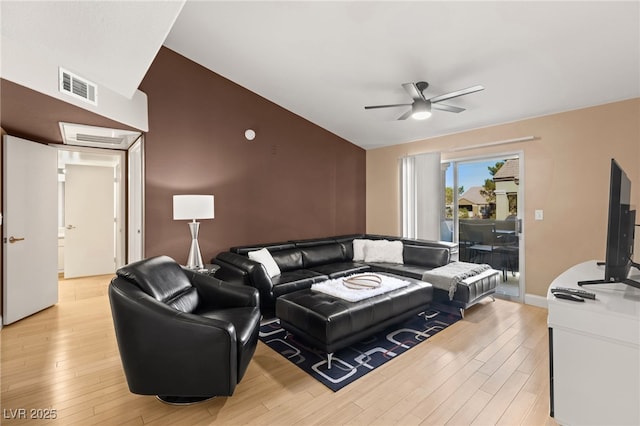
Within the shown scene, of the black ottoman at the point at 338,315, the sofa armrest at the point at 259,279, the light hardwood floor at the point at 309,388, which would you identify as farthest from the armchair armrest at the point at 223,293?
the sofa armrest at the point at 259,279

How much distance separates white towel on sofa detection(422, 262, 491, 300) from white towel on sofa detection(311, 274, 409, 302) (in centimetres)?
49

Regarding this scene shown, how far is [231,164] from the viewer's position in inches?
169

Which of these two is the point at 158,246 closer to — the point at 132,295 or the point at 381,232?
the point at 132,295

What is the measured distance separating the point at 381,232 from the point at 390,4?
3.97 m

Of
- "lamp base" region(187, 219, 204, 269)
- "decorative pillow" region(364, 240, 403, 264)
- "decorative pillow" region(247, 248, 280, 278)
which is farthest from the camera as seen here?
"decorative pillow" region(364, 240, 403, 264)

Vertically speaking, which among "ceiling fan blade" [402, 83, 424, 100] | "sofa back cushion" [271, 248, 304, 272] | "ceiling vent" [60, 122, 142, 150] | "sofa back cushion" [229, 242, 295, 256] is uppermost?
"ceiling fan blade" [402, 83, 424, 100]

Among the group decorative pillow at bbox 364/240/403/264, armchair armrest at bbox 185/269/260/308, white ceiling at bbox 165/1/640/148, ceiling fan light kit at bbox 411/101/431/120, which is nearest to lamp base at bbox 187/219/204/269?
armchair armrest at bbox 185/269/260/308

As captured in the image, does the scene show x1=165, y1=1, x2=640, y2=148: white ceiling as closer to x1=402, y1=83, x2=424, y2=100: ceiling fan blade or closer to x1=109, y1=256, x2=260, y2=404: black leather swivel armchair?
x1=402, y1=83, x2=424, y2=100: ceiling fan blade

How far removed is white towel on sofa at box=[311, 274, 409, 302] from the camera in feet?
9.02

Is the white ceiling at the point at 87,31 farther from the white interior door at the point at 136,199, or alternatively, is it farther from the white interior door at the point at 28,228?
the white interior door at the point at 28,228

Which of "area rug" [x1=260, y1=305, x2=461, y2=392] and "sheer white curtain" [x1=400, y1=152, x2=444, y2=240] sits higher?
"sheer white curtain" [x1=400, y1=152, x2=444, y2=240]

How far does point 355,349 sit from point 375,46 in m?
2.94

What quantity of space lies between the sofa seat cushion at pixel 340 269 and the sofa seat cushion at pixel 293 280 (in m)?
0.16

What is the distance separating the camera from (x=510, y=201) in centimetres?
418
